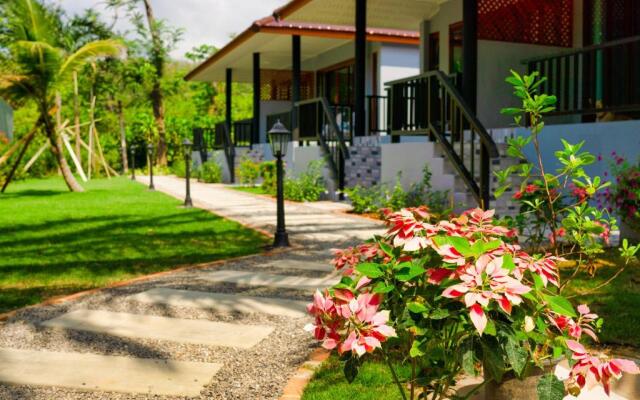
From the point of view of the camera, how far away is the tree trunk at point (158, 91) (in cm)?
3309

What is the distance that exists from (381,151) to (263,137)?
12.5m

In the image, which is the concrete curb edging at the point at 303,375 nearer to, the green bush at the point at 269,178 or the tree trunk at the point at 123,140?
the green bush at the point at 269,178

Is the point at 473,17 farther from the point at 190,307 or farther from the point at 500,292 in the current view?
A: the point at 500,292

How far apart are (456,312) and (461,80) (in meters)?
9.65

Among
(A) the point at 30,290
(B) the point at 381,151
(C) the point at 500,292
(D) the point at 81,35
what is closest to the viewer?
(C) the point at 500,292

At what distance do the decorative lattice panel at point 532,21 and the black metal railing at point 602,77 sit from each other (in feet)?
4.82

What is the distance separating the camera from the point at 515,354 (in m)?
1.86

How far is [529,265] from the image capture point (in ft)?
6.82

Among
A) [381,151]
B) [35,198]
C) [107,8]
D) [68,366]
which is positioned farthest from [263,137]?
[68,366]

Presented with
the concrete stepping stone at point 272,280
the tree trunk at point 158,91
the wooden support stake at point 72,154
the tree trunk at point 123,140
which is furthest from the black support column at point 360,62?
the tree trunk at point 158,91

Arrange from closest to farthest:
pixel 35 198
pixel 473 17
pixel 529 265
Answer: pixel 529 265 → pixel 473 17 → pixel 35 198

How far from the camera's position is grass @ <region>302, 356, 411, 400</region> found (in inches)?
124

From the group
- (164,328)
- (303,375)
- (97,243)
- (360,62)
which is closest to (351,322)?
(303,375)

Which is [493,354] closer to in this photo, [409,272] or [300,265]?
[409,272]
